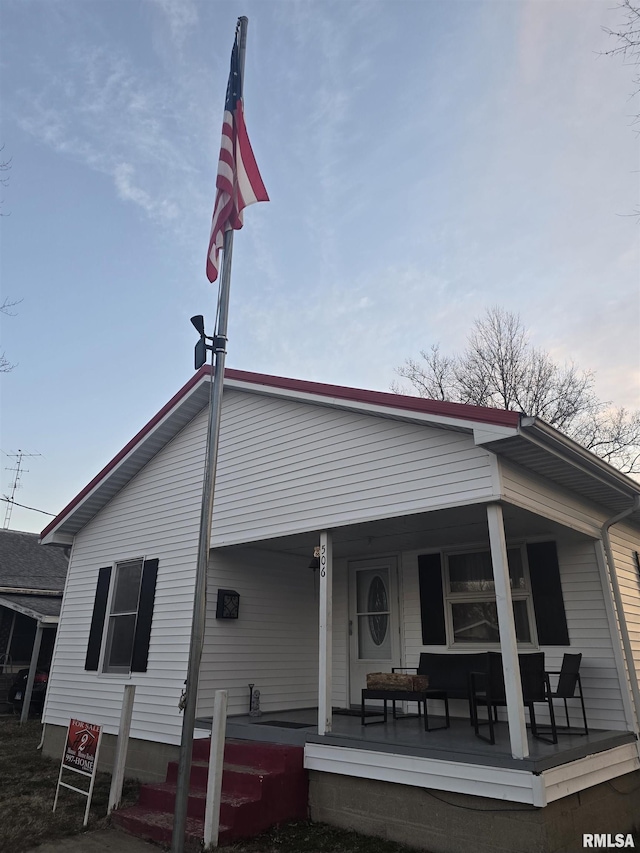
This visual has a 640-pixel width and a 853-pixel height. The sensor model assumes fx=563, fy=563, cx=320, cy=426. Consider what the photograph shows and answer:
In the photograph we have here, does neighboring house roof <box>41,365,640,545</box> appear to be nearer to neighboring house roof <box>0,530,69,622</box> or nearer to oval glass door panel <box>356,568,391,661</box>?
oval glass door panel <box>356,568,391,661</box>

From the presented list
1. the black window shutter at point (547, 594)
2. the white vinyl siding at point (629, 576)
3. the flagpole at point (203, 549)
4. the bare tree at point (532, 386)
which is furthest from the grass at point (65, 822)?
the bare tree at point (532, 386)

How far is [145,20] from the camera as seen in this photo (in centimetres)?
780

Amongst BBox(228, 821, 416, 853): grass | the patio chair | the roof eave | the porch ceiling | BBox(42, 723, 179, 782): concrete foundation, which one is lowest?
BBox(228, 821, 416, 853): grass

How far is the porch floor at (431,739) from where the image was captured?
4312mm

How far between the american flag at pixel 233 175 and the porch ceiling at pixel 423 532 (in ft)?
10.3

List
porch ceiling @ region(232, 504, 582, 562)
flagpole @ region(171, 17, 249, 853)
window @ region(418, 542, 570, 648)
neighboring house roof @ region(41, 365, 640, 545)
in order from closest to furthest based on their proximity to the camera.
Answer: flagpole @ region(171, 17, 249, 853), neighboring house roof @ region(41, 365, 640, 545), porch ceiling @ region(232, 504, 582, 562), window @ region(418, 542, 570, 648)

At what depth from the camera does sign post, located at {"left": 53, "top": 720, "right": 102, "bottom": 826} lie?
546 cm

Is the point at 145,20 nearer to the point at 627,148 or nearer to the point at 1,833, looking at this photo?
the point at 627,148

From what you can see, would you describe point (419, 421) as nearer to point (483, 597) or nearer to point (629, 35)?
point (483, 597)

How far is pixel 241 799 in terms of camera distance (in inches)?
197

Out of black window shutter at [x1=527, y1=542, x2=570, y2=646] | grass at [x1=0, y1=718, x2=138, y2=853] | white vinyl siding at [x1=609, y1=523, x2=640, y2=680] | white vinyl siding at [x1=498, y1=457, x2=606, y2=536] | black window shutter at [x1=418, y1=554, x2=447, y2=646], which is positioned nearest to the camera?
white vinyl siding at [x1=498, y1=457, x2=606, y2=536]

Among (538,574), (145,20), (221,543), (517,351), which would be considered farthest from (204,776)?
(517,351)

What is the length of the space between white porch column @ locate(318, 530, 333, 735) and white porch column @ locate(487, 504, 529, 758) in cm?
180

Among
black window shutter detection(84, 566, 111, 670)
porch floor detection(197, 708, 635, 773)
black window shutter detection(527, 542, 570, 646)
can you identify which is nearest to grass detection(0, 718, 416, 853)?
porch floor detection(197, 708, 635, 773)
